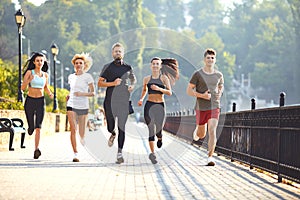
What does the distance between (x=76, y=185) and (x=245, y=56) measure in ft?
527

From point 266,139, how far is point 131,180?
252 cm

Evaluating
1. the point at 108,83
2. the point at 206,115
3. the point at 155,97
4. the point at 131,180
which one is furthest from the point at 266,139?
the point at 108,83

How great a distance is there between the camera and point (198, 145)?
21.1 metres

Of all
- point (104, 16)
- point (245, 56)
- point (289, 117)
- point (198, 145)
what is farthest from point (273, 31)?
point (289, 117)

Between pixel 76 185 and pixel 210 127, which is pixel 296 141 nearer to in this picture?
pixel 76 185

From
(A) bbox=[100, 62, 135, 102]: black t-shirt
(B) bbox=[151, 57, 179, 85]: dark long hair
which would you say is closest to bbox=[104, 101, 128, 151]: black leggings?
(A) bbox=[100, 62, 135, 102]: black t-shirt

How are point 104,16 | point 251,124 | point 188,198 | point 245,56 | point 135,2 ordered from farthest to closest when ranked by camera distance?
point 245,56 < point 104,16 < point 135,2 < point 251,124 < point 188,198

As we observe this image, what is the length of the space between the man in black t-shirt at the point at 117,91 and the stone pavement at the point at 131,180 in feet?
2.32

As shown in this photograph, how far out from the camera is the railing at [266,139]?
33.0ft

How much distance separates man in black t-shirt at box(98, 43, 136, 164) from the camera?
13.4 metres

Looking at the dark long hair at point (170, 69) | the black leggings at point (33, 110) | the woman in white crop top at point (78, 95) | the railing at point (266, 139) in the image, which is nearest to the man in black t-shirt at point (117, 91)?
the woman in white crop top at point (78, 95)

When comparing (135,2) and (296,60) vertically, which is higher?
(135,2)

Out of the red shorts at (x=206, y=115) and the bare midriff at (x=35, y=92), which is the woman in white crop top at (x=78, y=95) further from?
the red shorts at (x=206, y=115)

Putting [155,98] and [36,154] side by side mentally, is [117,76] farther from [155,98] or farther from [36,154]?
[36,154]
